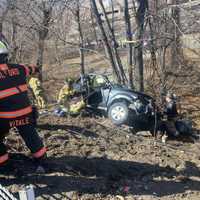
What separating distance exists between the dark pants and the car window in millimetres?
5812

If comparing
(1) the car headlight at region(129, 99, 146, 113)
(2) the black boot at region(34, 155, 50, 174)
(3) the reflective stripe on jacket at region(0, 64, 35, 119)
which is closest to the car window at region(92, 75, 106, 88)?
(1) the car headlight at region(129, 99, 146, 113)

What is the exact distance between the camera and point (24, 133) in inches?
250

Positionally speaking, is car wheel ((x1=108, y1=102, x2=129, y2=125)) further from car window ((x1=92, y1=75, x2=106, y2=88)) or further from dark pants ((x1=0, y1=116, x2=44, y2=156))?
dark pants ((x1=0, y1=116, x2=44, y2=156))

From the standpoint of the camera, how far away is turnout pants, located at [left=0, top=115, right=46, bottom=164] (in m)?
6.13

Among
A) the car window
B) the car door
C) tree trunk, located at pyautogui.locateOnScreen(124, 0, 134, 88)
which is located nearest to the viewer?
the car door

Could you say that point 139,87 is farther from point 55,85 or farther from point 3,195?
point 3,195

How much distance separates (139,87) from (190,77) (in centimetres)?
589

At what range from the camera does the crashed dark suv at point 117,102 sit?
1097cm

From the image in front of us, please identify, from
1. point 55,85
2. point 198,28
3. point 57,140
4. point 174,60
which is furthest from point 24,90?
point 55,85

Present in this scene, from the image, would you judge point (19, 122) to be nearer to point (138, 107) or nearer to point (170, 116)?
point (138, 107)

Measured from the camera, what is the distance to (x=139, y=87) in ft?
48.6

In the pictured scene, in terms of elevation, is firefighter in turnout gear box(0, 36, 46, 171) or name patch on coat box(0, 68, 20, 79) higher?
name patch on coat box(0, 68, 20, 79)

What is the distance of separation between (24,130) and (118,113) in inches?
200

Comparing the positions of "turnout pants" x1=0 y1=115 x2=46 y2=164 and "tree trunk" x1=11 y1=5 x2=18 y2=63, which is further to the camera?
"tree trunk" x1=11 y1=5 x2=18 y2=63
